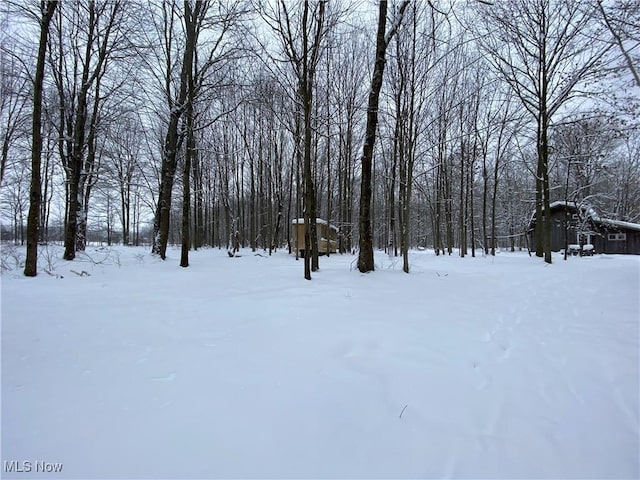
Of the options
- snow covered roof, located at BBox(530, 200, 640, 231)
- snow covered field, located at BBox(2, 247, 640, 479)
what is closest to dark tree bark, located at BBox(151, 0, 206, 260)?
snow covered field, located at BBox(2, 247, 640, 479)

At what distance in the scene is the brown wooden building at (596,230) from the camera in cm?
2117

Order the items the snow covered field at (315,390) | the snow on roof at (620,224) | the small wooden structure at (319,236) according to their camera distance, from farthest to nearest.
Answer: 1. the snow on roof at (620,224)
2. the small wooden structure at (319,236)
3. the snow covered field at (315,390)

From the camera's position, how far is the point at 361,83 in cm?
1705

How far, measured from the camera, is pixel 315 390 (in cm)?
229

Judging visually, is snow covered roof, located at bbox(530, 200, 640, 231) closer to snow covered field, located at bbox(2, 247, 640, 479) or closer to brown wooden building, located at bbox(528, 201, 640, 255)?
brown wooden building, located at bbox(528, 201, 640, 255)

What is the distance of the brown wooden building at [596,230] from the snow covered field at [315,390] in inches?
858

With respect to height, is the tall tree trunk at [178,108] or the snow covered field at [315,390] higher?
the tall tree trunk at [178,108]

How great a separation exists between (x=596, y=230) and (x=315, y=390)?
2897 centimetres

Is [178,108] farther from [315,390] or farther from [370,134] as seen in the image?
[315,390]

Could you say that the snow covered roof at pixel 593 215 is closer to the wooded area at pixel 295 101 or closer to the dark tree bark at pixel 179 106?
the wooded area at pixel 295 101

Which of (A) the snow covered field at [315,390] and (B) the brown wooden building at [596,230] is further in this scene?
(B) the brown wooden building at [596,230]

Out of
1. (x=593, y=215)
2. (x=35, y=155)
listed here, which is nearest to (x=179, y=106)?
(x=35, y=155)

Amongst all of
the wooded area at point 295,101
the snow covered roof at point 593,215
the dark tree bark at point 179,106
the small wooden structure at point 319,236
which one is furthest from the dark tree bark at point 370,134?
the snow covered roof at point 593,215

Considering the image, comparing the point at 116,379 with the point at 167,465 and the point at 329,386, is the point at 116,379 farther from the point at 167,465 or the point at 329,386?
the point at 329,386
